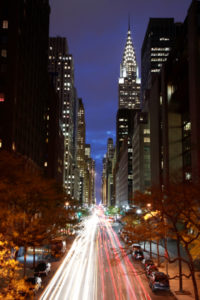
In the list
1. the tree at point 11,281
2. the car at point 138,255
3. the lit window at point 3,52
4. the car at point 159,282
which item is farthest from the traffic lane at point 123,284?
the lit window at point 3,52

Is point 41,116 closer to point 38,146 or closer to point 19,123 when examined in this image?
point 38,146

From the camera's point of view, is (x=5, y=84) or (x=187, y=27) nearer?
(x=187, y=27)

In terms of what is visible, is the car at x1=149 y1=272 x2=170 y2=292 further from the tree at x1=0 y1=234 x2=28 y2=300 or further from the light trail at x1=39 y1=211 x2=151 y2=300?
the tree at x1=0 y1=234 x2=28 y2=300

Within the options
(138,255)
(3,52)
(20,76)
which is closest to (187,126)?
(138,255)

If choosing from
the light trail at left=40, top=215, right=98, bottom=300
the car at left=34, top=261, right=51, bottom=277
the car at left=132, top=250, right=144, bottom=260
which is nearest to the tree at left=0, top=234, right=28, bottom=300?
the light trail at left=40, top=215, right=98, bottom=300

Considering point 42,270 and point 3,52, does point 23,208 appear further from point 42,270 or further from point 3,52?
point 3,52

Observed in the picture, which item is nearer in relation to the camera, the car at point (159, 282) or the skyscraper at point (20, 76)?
the car at point (159, 282)

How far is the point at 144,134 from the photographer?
123250 millimetres

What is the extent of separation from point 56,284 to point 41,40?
80.5 m

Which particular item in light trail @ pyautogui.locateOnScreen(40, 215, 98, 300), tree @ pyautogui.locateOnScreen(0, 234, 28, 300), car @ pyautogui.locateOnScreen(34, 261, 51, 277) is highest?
tree @ pyautogui.locateOnScreen(0, 234, 28, 300)

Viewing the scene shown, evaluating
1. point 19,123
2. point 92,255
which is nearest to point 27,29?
point 19,123

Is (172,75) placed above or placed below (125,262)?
above

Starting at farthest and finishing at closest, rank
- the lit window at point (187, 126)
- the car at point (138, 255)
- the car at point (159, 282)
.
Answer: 1. the lit window at point (187, 126)
2. the car at point (138, 255)
3. the car at point (159, 282)

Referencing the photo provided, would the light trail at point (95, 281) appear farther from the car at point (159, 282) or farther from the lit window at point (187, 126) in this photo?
the lit window at point (187, 126)
